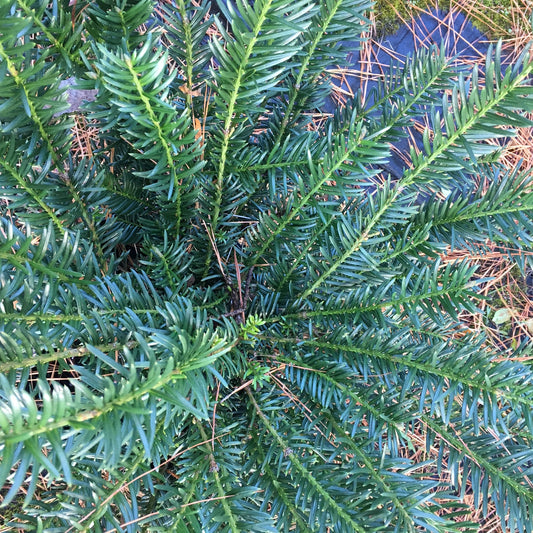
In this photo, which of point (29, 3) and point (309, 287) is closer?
point (29, 3)

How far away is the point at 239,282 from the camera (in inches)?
39.4

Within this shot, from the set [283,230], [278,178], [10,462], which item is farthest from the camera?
[278,178]

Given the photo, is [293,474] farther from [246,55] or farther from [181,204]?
[246,55]

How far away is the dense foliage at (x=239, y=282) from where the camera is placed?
532mm

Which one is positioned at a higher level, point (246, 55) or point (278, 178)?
point (246, 55)

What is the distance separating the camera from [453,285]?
669mm

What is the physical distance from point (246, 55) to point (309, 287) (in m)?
0.49

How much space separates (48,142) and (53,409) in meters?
0.51

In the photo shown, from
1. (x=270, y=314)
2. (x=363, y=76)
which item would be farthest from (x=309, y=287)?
(x=363, y=76)

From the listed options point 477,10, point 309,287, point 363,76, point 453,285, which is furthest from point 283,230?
point 477,10

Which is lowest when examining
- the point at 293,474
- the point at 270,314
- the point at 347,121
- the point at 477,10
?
the point at 293,474

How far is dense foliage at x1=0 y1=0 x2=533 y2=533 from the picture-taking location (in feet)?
1.75

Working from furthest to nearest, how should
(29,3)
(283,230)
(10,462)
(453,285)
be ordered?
(283,230), (453,285), (29,3), (10,462)

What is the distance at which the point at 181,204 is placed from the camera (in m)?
0.86
